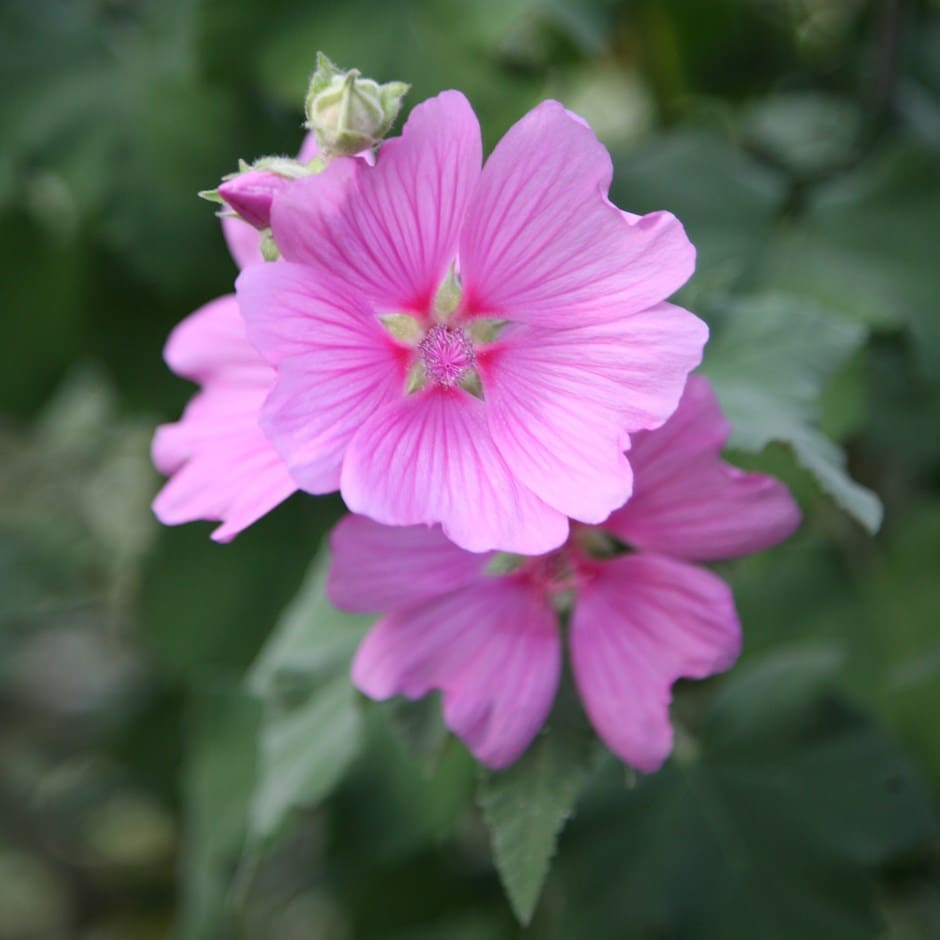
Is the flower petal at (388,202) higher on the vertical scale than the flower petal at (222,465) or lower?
higher

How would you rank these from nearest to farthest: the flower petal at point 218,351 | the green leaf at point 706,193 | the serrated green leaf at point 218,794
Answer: the flower petal at point 218,351 → the serrated green leaf at point 218,794 → the green leaf at point 706,193

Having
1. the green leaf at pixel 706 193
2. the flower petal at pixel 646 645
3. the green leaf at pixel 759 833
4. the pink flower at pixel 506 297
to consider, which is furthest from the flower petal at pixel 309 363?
the green leaf at pixel 706 193

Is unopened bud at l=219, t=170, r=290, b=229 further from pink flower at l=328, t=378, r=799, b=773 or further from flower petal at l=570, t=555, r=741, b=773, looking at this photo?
flower petal at l=570, t=555, r=741, b=773

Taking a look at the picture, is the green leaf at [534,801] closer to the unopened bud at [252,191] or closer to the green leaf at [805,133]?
the unopened bud at [252,191]

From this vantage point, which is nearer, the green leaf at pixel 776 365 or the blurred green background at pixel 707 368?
the green leaf at pixel 776 365

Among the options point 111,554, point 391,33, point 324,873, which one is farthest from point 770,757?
point 111,554

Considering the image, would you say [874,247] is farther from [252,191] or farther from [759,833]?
[252,191]

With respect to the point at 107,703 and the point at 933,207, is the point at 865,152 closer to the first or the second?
the point at 933,207
